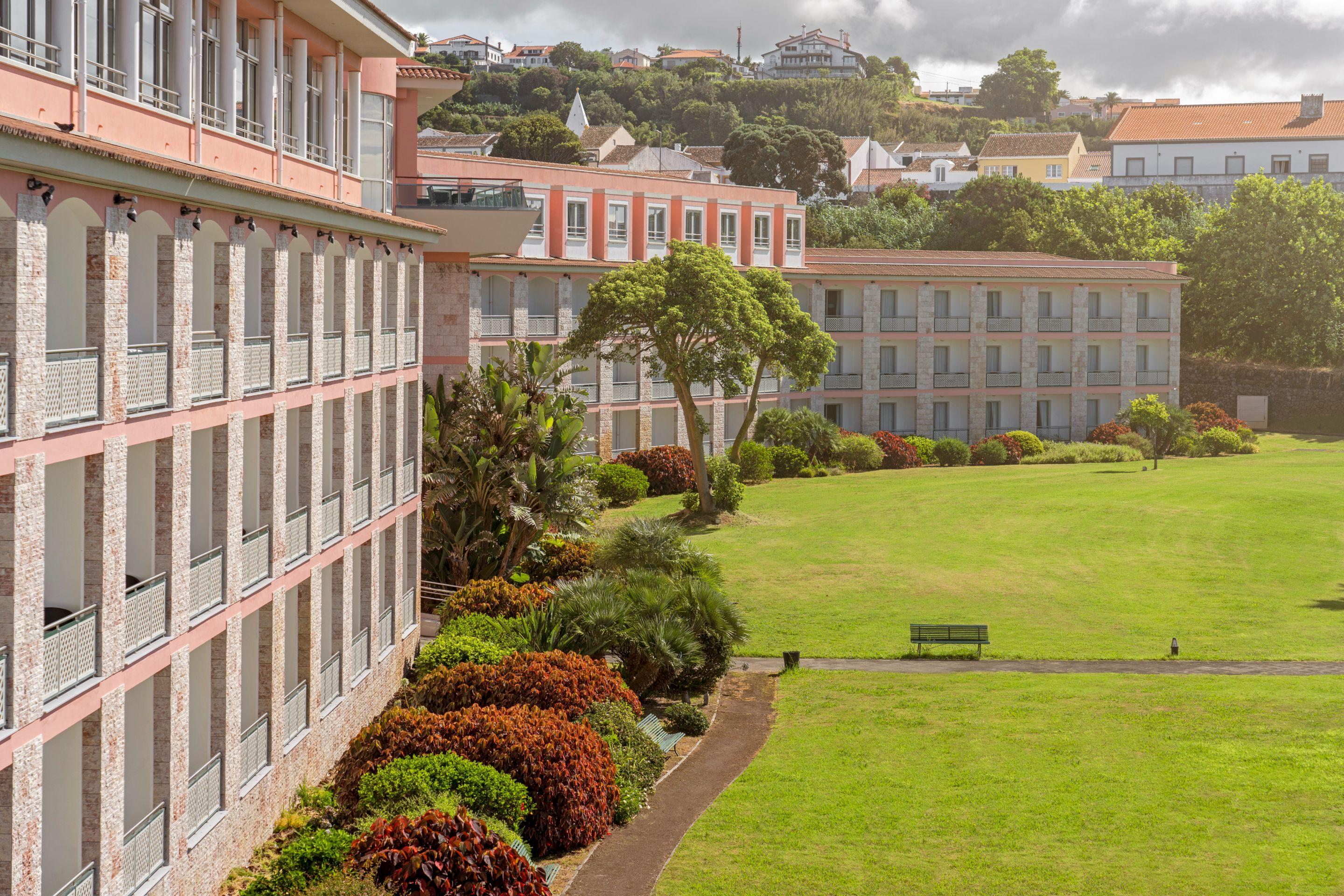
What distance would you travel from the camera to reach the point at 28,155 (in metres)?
13.1

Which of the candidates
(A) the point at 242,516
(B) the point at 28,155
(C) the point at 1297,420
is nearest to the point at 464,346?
(A) the point at 242,516

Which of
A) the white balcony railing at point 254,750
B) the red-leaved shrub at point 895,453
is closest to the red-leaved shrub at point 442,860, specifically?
the white balcony railing at point 254,750

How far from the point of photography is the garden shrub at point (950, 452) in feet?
229

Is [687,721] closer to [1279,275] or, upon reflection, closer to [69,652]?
[69,652]

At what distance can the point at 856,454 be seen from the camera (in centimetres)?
6662

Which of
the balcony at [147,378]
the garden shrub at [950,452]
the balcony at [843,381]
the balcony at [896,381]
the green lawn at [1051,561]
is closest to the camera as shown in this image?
the balcony at [147,378]

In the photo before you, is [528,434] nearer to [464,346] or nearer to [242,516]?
[464,346]

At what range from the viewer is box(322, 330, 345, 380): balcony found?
2489 cm

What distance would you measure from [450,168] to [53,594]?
3782cm

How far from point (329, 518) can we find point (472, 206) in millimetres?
11791

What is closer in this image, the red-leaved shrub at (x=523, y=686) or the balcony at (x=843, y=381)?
the red-leaved shrub at (x=523, y=686)

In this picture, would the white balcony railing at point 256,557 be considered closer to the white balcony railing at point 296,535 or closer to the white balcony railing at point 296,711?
the white balcony railing at point 296,535

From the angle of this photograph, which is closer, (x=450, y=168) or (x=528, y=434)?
(x=528, y=434)

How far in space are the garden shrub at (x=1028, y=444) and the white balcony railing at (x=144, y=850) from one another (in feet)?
195
